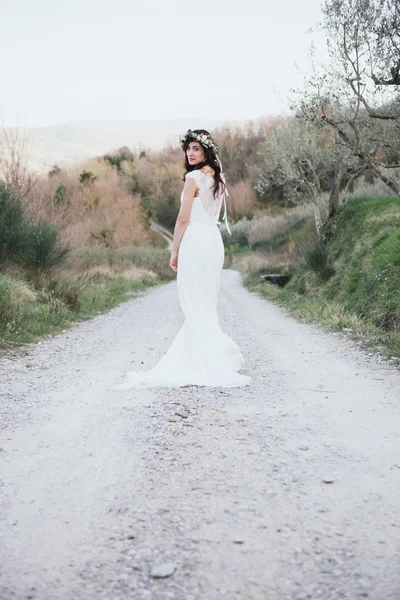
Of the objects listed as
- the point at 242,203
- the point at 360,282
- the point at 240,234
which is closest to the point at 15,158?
the point at 360,282

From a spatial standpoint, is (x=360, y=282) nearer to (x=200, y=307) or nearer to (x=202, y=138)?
(x=200, y=307)

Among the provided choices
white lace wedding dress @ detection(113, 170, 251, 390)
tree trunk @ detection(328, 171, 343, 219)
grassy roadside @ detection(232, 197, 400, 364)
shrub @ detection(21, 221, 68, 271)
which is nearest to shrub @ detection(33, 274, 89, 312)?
shrub @ detection(21, 221, 68, 271)

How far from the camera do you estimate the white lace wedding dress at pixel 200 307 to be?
5484mm

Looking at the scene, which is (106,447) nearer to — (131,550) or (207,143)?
(131,550)

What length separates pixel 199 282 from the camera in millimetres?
5789

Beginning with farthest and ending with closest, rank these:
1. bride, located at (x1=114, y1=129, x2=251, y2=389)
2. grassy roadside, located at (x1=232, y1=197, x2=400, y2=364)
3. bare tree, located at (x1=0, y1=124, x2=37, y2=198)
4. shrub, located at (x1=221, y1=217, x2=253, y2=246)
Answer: shrub, located at (x1=221, y1=217, x2=253, y2=246) → bare tree, located at (x1=0, y1=124, x2=37, y2=198) → grassy roadside, located at (x1=232, y1=197, x2=400, y2=364) → bride, located at (x1=114, y1=129, x2=251, y2=389)

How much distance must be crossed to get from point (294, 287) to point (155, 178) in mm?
56941

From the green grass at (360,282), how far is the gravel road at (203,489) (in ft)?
9.02

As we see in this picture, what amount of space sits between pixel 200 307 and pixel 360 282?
554 cm

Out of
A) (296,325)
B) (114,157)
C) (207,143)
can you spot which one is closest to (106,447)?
(207,143)

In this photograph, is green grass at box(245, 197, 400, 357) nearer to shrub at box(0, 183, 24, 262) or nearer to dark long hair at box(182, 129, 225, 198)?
dark long hair at box(182, 129, 225, 198)

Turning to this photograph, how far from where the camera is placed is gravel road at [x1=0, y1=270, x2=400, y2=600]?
A: 7.18 ft

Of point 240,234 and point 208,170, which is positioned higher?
point 208,170

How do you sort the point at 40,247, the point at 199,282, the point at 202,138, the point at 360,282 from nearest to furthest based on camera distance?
the point at 202,138
the point at 199,282
the point at 360,282
the point at 40,247
